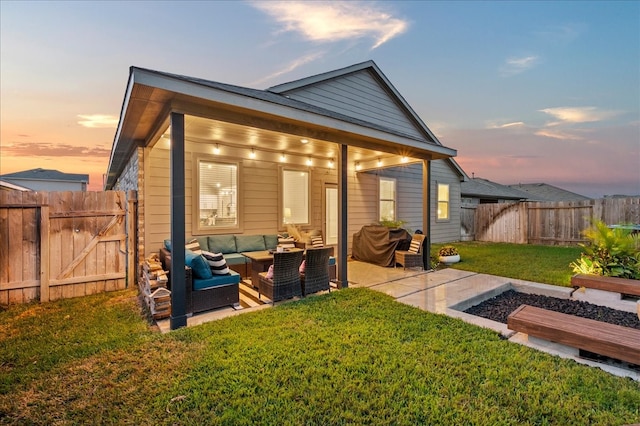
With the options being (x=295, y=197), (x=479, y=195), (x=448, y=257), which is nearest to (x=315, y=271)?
(x=295, y=197)

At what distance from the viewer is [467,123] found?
1265cm

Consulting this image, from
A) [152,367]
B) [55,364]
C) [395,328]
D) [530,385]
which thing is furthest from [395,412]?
[55,364]

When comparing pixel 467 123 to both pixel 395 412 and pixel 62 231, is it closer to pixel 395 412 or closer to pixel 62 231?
pixel 395 412

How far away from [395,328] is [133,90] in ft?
13.7

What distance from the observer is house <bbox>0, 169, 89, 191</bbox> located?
2312 centimetres

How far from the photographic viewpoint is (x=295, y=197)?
313 inches

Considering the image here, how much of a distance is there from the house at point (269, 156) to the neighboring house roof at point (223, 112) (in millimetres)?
15

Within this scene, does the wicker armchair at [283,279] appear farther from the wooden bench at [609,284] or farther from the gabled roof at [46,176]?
the gabled roof at [46,176]

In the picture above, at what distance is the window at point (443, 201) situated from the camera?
1189 centimetres

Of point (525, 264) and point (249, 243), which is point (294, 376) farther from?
point (525, 264)

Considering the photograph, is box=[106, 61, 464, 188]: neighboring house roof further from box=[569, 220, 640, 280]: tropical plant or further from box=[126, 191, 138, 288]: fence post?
box=[569, 220, 640, 280]: tropical plant

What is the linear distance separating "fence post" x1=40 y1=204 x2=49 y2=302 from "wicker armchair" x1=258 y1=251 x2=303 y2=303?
11.5 feet

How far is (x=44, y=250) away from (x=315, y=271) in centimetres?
443

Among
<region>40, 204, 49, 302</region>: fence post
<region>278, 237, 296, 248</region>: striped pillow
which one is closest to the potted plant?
<region>278, 237, 296, 248</region>: striped pillow
